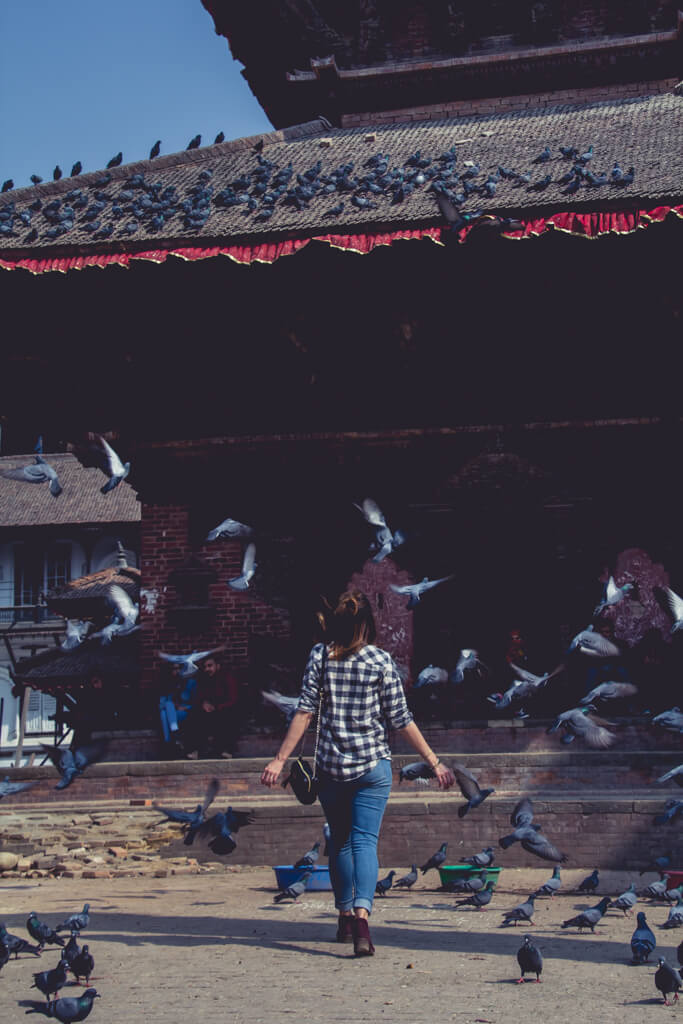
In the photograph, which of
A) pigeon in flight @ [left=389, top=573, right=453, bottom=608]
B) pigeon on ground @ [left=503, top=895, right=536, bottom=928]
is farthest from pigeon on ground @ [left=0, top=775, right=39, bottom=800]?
pigeon on ground @ [left=503, top=895, right=536, bottom=928]

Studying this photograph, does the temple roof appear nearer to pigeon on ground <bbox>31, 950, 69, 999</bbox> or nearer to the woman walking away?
the woman walking away

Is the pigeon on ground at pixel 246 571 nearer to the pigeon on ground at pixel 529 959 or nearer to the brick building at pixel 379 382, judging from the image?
the brick building at pixel 379 382

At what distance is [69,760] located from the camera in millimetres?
11008

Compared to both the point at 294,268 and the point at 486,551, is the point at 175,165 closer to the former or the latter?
the point at 294,268

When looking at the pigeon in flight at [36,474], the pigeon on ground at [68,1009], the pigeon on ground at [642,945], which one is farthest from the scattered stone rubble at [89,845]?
the pigeon on ground at [68,1009]

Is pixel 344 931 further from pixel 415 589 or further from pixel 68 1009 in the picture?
pixel 415 589

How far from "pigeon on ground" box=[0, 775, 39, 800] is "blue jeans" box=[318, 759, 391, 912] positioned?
6.57 metres

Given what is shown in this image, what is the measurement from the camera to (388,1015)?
4.33 meters

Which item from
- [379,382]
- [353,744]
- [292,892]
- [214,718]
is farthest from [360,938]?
[379,382]

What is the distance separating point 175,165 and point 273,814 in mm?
8879

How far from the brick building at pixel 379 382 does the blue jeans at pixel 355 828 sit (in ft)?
23.3

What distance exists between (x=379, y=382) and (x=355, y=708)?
311 inches

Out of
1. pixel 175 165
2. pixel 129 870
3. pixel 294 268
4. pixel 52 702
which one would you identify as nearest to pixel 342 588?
pixel 294 268

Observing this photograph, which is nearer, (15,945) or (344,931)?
(15,945)
